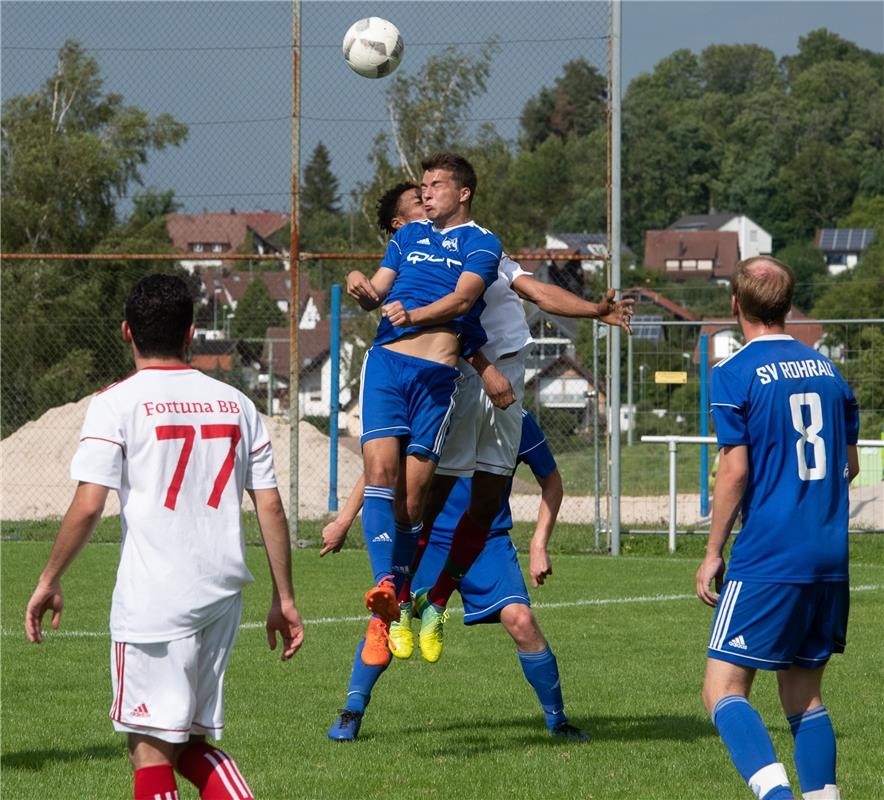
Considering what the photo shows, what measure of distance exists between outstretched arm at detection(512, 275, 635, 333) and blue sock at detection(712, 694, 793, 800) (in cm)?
207

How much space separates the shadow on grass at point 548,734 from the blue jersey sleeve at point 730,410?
246 cm

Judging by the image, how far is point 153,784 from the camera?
4348 mm

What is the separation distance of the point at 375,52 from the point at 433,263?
3.95 m

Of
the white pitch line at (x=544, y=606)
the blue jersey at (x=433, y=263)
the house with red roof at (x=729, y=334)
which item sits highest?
the blue jersey at (x=433, y=263)

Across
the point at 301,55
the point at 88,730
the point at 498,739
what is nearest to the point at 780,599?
the point at 498,739

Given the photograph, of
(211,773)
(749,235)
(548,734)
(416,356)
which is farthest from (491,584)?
(749,235)

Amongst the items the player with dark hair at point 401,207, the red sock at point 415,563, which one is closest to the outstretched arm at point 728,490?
the red sock at point 415,563

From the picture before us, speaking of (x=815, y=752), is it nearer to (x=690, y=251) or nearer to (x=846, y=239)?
(x=846, y=239)

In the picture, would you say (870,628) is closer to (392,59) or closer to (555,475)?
(555,475)

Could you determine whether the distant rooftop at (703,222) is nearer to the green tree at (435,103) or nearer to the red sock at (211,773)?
the green tree at (435,103)

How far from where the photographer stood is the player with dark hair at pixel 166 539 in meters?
4.32

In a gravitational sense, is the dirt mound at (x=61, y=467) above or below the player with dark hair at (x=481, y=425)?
below

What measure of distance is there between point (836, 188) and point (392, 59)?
396 feet

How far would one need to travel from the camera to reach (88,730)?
7199 mm
